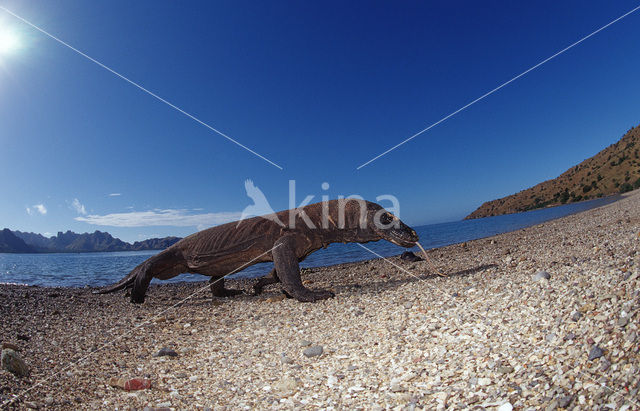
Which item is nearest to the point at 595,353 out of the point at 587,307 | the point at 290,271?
the point at 587,307

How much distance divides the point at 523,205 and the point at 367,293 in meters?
136

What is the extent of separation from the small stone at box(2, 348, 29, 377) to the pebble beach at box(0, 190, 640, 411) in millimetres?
60

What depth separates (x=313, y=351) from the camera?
4105mm

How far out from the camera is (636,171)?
73.9 meters

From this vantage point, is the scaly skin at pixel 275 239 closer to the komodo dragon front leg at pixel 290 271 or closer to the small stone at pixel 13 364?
the komodo dragon front leg at pixel 290 271

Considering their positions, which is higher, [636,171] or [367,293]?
[636,171]

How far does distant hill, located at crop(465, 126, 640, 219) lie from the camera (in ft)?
252

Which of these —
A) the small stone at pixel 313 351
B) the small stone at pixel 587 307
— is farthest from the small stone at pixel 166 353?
the small stone at pixel 587 307

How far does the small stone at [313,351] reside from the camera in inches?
160

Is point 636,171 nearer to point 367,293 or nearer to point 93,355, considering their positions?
point 367,293

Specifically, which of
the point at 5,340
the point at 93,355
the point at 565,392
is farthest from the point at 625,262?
the point at 5,340

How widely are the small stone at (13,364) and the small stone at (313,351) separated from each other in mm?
3272

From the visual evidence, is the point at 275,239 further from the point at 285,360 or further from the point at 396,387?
the point at 396,387

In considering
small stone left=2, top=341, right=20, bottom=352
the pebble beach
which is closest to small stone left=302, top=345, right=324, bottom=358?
the pebble beach
